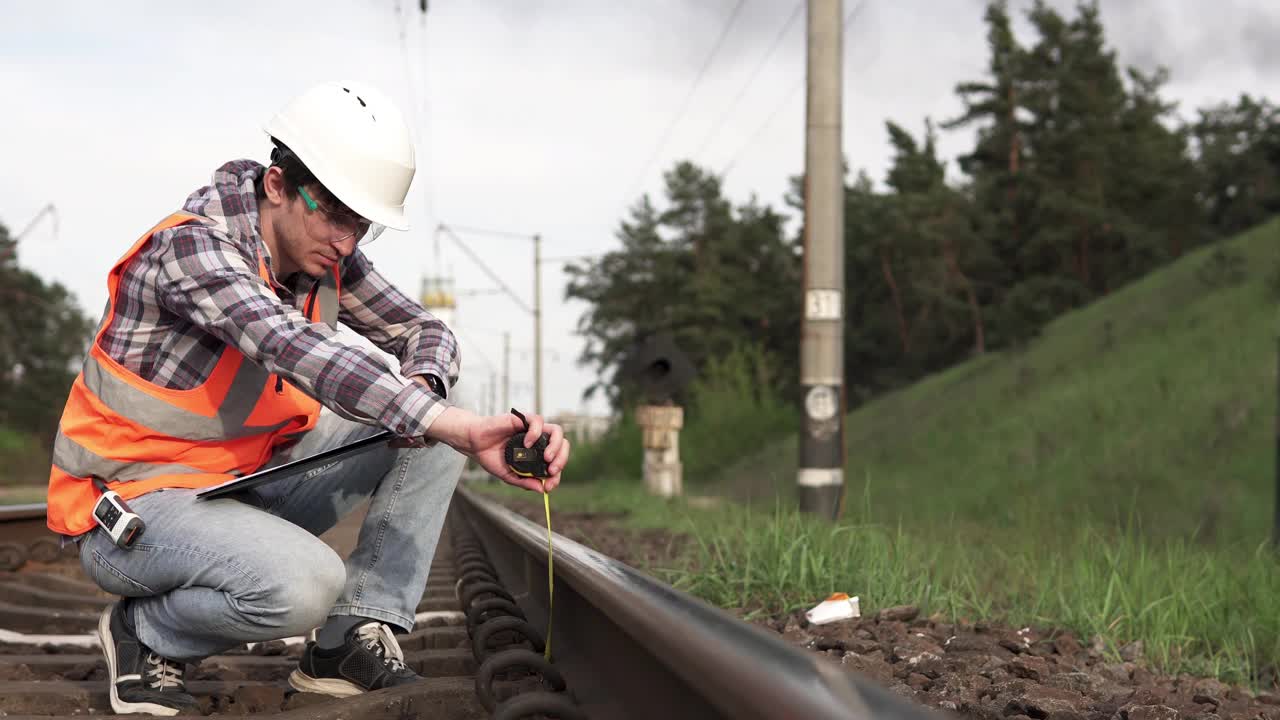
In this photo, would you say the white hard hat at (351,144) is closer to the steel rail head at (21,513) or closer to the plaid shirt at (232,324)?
the plaid shirt at (232,324)

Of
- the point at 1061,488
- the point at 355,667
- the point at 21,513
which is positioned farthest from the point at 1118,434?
the point at 355,667

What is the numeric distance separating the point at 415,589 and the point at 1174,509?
38.3 feet

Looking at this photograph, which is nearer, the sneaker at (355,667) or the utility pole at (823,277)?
the sneaker at (355,667)

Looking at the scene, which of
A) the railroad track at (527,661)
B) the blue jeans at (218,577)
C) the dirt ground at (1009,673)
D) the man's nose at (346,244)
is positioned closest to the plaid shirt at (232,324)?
the man's nose at (346,244)

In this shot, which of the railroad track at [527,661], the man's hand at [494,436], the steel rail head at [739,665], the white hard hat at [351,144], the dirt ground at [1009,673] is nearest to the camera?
the steel rail head at [739,665]

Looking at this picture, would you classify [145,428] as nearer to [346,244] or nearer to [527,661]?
[346,244]

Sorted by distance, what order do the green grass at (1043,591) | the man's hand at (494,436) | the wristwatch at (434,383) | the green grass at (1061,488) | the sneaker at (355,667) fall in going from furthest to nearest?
1. the green grass at (1061,488)
2. the green grass at (1043,591)
3. the wristwatch at (434,383)
4. the sneaker at (355,667)
5. the man's hand at (494,436)

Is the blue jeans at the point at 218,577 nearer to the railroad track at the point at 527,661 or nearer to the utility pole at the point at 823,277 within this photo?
the railroad track at the point at 527,661

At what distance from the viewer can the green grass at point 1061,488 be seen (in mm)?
4148

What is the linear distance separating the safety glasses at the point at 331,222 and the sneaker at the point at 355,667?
0.97 m

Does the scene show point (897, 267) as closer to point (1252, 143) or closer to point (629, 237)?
point (629, 237)

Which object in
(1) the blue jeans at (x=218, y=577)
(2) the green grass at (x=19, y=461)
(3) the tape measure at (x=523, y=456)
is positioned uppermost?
(3) the tape measure at (x=523, y=456)

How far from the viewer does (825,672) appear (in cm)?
117

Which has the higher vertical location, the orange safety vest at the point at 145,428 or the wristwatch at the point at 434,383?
the wristwatch at the point at 434,383
